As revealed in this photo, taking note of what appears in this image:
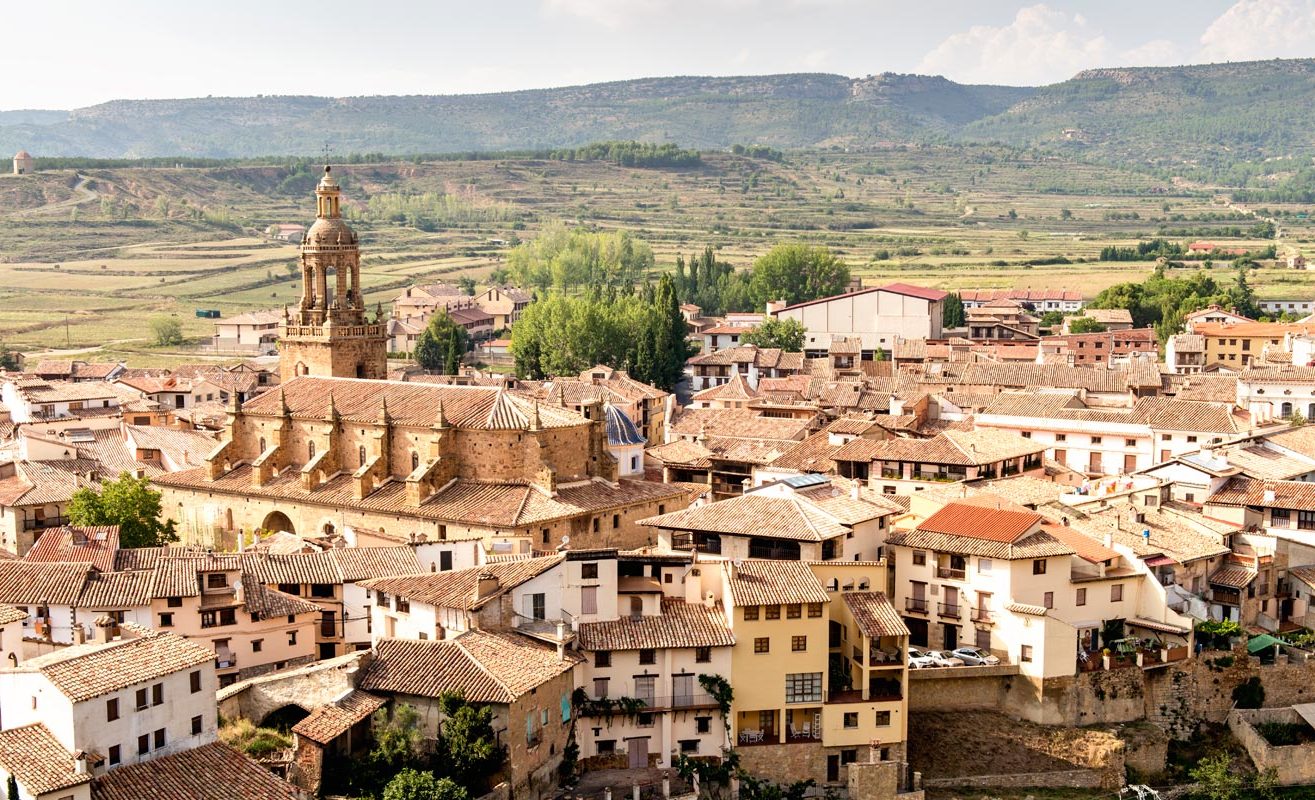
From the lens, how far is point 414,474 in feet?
159

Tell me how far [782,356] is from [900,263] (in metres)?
84.3

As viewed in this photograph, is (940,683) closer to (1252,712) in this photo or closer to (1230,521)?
(1252,712)

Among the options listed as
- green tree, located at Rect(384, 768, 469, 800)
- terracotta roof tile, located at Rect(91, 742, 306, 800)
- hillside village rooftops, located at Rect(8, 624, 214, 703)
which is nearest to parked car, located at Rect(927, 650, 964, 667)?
green tree, located at Rect(384, 768, 469, 800)

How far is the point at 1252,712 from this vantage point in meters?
42.8

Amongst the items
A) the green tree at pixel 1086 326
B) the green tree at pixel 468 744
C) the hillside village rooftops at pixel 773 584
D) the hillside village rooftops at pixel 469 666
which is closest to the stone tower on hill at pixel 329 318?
the hillside village rooftops at pixel 469 666

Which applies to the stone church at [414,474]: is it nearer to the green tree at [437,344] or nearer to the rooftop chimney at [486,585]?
the rooftop chimney at [486,585]

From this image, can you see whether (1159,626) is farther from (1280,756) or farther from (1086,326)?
(1086,326)

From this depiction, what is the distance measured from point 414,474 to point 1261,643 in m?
23.6

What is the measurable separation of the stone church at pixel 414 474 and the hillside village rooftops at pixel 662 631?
23.8 ft

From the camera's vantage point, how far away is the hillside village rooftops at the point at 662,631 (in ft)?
121

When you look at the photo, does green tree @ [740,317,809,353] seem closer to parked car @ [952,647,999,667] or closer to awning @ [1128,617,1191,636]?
awning @ [1128,617,1191,636]

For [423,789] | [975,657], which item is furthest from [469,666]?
[975,657]

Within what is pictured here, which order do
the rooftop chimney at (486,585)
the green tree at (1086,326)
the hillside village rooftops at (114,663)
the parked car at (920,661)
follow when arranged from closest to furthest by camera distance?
the hillside village rooftops at (114,663), the rooftop chimney at (486,585), the parked car at (920,661), the green tree at (1086,326)

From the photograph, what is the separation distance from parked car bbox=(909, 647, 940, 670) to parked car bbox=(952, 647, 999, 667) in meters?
0.79
